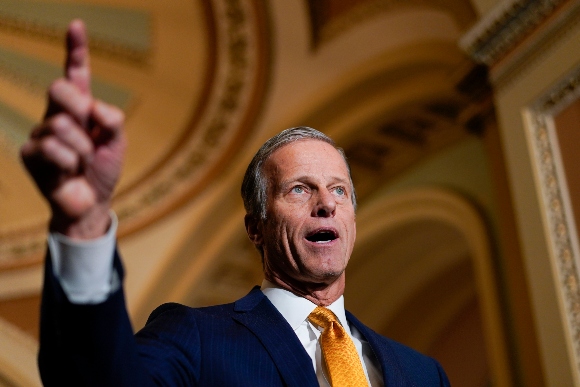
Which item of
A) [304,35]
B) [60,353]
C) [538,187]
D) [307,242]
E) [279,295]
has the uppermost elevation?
[304,35]

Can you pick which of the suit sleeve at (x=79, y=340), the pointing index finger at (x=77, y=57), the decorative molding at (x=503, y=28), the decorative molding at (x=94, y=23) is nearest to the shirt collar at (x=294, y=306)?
the suit sleeve at (x=79, y=340)

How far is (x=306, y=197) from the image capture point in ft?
5.37

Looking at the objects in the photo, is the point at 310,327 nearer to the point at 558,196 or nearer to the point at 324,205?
the point at 324,205

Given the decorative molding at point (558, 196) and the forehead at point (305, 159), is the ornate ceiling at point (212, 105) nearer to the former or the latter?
the decorative molding at point (558, 196)

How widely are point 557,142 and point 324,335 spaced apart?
2310 millimetres

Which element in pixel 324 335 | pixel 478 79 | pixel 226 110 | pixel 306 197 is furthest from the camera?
pixel 226 110

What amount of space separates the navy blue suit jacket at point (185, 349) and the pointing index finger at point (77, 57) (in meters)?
0.25

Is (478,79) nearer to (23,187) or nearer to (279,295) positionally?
(279,295)

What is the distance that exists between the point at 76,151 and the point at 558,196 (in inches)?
108

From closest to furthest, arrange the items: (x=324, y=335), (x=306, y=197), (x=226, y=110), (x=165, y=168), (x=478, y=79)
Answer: (x=324, y=335)
(x=306, y=197)
(x=478, y=79)
(x=226, y=110)
(x=165, y=168)

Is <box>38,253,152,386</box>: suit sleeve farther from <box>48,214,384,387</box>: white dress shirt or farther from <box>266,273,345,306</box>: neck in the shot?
<box>266,273,345,306</box>: neck

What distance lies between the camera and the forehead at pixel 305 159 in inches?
65.0

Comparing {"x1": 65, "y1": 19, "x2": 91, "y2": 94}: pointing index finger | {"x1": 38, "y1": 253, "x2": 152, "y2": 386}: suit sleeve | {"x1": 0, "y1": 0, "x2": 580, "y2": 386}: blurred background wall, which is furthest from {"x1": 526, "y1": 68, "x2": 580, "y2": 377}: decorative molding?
{"x1": 65, "y1": 19, "x2": 91, "y2": 94}: pointing index finger

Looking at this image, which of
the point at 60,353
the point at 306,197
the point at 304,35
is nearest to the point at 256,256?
the point at 304,35
